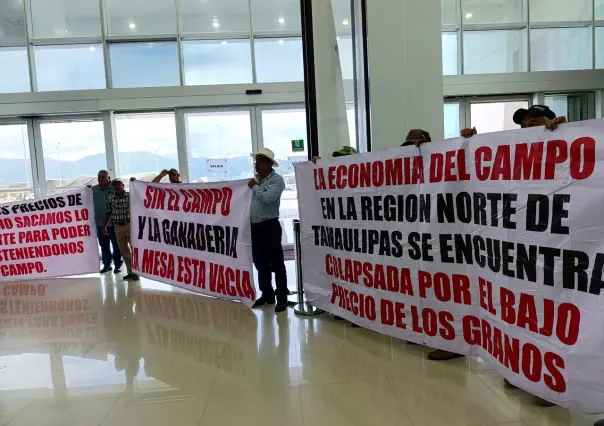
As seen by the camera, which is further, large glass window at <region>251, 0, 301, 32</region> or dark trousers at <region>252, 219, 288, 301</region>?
large glass window at <region>251, 0, 301, 32</region>

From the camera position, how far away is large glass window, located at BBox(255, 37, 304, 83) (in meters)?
8.76

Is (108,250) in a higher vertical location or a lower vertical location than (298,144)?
lower

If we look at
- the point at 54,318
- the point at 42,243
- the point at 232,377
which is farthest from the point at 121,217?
the point at 232,377

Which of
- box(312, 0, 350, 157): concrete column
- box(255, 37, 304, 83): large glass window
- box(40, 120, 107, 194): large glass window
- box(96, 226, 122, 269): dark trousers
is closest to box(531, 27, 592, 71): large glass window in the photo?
box(255, 37, 304, 83): large glass window

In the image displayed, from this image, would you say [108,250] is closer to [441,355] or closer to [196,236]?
[196,236]

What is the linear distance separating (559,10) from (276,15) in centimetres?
591

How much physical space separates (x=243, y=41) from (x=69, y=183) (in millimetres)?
4757

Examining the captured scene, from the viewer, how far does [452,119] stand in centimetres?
891

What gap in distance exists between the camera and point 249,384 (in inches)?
107

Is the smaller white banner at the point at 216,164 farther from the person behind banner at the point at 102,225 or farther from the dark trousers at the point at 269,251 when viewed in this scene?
the dark trousers at the point at 269,251

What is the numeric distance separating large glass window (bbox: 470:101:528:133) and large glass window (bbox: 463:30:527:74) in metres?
0.66

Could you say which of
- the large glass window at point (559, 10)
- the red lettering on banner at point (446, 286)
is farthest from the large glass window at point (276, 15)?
the red lettering on banner at point (446, 286)

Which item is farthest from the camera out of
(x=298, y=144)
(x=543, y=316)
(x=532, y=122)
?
(x=298, y=144)

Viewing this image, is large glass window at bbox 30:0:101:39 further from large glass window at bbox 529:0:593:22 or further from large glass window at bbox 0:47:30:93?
large glass window at bbox 529:0:593:22
